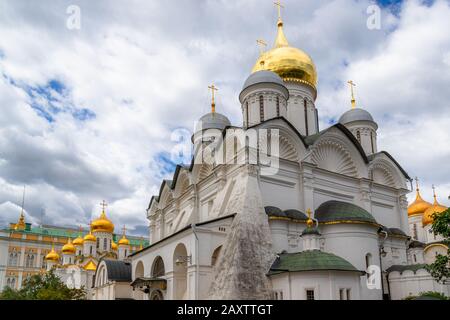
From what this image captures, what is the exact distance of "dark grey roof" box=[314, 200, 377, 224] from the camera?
2000 cm

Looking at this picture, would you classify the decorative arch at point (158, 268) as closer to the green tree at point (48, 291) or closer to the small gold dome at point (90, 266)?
the green tree at point (48, 291)

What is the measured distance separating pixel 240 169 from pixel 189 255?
4641 millimetres

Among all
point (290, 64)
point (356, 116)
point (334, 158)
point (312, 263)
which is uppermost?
point (290, 64)

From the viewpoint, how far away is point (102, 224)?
1895 inches

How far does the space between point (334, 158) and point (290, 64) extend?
23.1ft

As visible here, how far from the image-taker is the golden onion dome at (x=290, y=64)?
27312 millimetres

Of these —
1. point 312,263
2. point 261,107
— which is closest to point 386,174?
point 261,107

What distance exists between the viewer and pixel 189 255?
17.9m

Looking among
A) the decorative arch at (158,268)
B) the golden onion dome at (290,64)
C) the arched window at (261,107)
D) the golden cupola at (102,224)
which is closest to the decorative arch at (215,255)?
the decorative arch at (158,268)

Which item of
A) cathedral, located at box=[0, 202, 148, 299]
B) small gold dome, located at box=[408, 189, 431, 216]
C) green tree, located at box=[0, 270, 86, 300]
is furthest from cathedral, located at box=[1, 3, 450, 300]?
cathedral, located at box=[0, 202, 148, 299]

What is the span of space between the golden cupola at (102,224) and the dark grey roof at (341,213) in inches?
1269

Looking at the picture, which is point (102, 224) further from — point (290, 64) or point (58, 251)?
point (290, 64)
